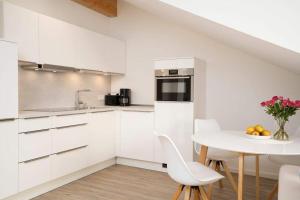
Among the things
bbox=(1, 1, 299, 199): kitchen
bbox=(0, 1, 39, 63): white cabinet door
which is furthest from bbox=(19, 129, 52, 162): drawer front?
bbox=(0, 1, 39, 63): white cabinet door

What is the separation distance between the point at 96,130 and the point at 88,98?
871 mm

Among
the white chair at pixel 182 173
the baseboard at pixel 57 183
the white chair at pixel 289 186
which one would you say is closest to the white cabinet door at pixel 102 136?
the baseboard at pixel 57 183

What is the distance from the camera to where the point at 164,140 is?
192 centimetres

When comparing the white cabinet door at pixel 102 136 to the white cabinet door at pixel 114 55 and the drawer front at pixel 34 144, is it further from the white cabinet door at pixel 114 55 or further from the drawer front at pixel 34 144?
the white cabinet door at pixel 114 55

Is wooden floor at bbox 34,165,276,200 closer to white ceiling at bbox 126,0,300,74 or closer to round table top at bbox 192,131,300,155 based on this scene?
round table top at bbox 192,131,300,155

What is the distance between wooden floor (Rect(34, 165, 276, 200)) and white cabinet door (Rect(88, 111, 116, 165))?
27 centimetres

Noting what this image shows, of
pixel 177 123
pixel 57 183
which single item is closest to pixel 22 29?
pixel 57 183

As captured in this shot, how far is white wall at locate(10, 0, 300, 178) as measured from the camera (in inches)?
136

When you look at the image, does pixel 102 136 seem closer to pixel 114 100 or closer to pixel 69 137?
pixel 69 137

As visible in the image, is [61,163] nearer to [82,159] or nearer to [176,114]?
[82,159]

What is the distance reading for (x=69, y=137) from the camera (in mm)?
3102

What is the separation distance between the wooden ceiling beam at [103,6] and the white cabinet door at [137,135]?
172 centimetres

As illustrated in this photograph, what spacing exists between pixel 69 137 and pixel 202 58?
225 cm

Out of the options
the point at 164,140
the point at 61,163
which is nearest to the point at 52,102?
the point at 61,163
